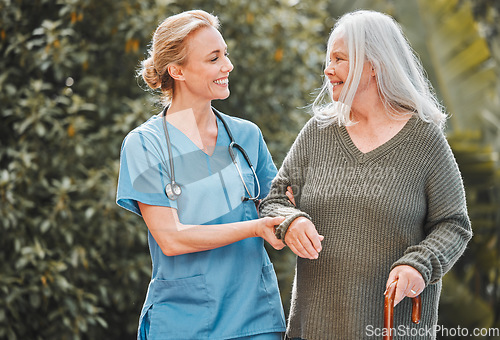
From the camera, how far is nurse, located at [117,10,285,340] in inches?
80.0

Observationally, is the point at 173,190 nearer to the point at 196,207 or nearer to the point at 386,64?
the point at 196,207

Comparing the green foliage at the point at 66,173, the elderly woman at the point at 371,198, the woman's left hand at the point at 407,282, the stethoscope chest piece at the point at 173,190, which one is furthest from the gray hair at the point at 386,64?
the green foliage at the point at 66,173

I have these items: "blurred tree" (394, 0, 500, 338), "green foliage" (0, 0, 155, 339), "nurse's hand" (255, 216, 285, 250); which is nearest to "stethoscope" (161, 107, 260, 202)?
"nurse's hand" (255, 216, 285, 250)

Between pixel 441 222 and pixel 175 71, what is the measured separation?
39.3 inches

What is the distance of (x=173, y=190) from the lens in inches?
Result: 80.5

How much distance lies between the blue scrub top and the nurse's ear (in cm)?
16

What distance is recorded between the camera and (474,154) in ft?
14.4

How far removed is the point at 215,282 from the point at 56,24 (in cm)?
193

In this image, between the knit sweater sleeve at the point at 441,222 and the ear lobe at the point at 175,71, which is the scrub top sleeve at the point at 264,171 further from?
the knit sweater sleeve at the point at 441,222

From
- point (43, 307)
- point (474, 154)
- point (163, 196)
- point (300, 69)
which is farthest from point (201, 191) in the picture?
point (474, 154)

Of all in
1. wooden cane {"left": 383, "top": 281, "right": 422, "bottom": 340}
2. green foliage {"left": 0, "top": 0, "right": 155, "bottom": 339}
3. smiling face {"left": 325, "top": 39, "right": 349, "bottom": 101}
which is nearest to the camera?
wooden cane {"left": 383, "top": 281, "right": 422, "bottom": 340}

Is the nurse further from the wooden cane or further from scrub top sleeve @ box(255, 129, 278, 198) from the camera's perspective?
the wooden cane

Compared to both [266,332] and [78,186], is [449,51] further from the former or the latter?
[266,332]

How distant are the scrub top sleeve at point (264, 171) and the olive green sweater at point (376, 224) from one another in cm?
31
